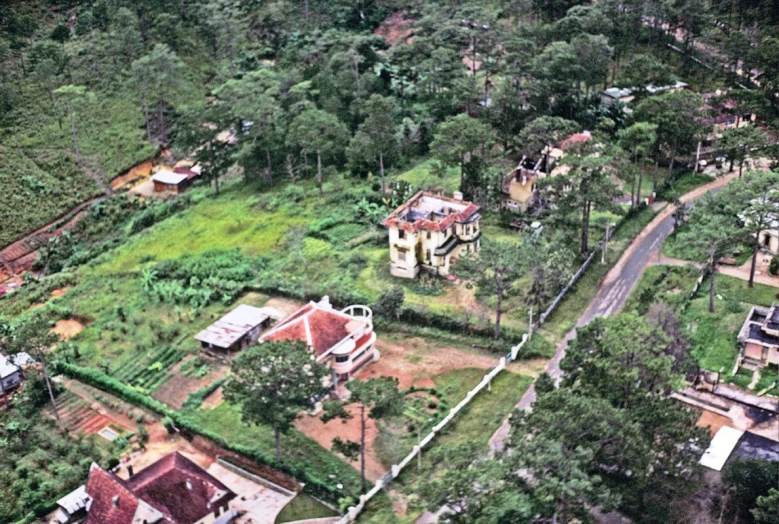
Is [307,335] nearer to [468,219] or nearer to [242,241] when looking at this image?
[468,219]

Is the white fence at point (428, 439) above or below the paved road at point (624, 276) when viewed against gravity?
below

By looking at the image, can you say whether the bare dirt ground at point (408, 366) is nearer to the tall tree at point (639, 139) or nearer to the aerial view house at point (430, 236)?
the aerial view house at point (430, 236)

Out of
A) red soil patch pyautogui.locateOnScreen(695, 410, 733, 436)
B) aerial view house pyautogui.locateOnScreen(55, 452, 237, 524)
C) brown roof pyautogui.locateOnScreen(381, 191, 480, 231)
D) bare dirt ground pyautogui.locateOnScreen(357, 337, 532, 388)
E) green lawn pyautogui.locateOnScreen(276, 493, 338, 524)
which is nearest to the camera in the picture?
aerial view house pyautogui.locateOnScreen(55, 452, 237, 524)

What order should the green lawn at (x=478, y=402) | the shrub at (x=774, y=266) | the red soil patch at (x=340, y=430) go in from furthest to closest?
the shrub at (x=774, y=266), the red soil patch at (x=340, y=430), the green lawn at (x=478, y=402)

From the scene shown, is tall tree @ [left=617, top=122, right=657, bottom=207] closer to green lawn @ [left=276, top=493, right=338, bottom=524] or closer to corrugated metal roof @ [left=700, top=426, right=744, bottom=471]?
corrugated metal roof @ [left=700, top=426, right=744, bottom=471]

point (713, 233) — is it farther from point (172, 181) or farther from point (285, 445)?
point (172, 181)

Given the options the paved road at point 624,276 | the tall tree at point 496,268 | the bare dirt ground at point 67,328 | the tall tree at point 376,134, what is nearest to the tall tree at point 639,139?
the paved road at point 624,276

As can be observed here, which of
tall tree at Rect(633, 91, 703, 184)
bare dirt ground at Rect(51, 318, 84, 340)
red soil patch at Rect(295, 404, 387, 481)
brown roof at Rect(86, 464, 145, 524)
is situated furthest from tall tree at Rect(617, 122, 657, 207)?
brown roof at Rect(86, 464, 145, 524)
